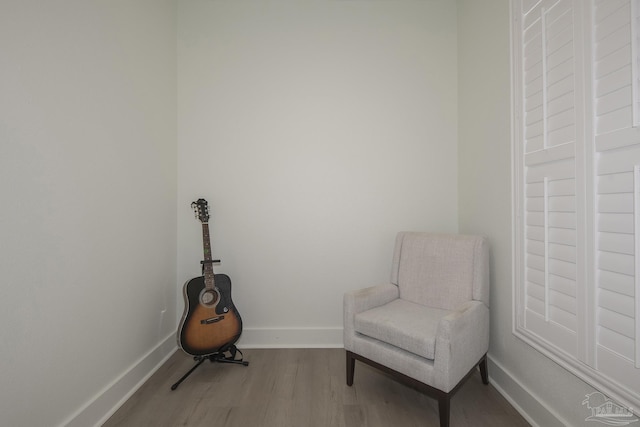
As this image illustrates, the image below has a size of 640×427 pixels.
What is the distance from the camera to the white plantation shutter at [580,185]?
3.06ft

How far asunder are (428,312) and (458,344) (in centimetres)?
32

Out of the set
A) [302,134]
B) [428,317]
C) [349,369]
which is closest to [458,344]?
[428,317]

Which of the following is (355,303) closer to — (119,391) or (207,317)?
(207,317)

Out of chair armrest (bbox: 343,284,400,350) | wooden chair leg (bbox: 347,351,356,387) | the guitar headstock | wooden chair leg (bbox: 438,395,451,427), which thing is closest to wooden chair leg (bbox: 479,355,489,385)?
wooden chair leg (bbox: 438,395,451,427)

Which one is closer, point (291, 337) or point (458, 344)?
point (458, 344)

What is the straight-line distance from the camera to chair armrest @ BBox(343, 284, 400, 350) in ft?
5.26

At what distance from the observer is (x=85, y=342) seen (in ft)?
4.29

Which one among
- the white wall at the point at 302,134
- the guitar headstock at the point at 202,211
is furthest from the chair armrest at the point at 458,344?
the guitar headstock at the point at 202,211

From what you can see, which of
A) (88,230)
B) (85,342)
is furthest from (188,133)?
(85,342)

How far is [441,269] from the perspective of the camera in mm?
1730

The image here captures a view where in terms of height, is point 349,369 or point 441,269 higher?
point 441,269

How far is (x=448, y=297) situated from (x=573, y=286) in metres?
0.64

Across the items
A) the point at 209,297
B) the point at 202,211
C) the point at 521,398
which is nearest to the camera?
the point at 521,398

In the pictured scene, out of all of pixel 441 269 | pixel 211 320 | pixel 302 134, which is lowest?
pixel 211 320
